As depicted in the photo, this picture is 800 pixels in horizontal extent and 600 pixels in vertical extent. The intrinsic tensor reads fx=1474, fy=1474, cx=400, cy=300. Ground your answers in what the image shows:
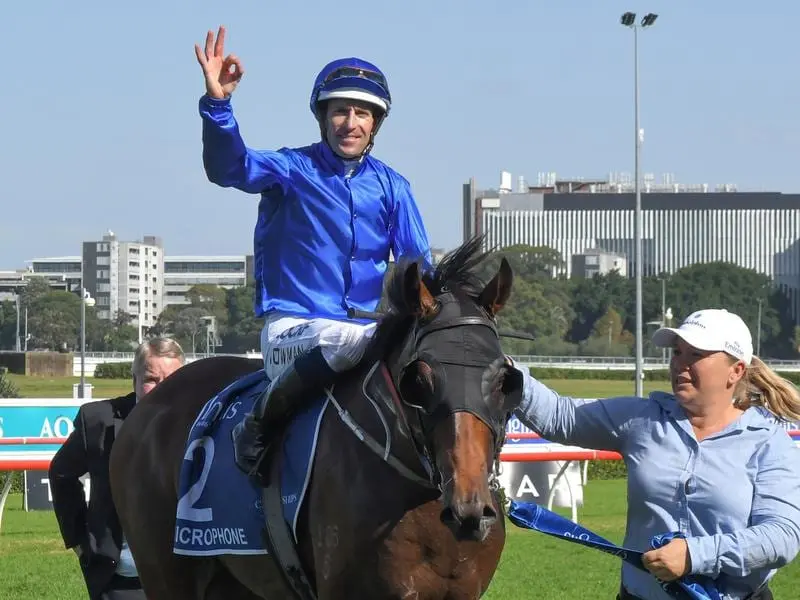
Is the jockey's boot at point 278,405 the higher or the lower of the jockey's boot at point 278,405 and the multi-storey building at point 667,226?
the lower

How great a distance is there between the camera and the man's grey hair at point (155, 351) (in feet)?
23.1

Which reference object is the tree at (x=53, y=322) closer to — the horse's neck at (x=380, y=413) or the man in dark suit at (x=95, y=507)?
the man in dark suit at (x=95, y=507)

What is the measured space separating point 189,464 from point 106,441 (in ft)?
4.24

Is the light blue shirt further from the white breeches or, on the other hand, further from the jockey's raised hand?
the jockey's raised hand

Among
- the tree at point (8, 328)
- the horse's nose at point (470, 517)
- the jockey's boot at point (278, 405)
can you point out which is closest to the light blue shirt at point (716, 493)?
the horse's nose at point (470, 517)

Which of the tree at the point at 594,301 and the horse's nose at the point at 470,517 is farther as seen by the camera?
the tree at the point at 594,301

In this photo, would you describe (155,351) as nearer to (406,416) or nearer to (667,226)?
(406,416)

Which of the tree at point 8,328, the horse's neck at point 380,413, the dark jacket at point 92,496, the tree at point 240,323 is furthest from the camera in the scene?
the tree at point 8,328

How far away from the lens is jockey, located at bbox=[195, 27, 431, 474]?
17.3ft

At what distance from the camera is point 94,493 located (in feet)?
22.3

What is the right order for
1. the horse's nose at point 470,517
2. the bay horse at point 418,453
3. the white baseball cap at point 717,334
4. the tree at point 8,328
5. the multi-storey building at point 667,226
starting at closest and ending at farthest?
the horse's nose at point 470,517 → the bay horse at point 418,453 → the white baseball cap at point 717,334 → the tree at point 8,328 → the multi-storey building at point 667,226

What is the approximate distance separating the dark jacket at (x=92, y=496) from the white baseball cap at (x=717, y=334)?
3214 millimetres

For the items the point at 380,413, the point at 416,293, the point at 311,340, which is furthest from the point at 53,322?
the point at 416,293

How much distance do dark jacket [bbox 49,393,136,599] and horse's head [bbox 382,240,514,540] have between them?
2.58m
